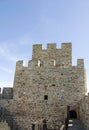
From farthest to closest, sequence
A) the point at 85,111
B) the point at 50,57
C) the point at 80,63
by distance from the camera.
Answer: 1. the point at 50,57
2. the point at 80,63
3. the point at 85,111

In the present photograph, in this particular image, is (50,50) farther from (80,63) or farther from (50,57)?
(80,63)

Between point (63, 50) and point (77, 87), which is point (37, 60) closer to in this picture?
point (63, 50)

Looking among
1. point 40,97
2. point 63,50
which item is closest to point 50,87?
point 40,97

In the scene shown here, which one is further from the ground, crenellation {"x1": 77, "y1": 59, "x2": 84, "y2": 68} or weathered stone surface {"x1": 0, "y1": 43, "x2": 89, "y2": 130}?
crenellation {"x1": 77, "y1": 59, "x2": 84, "y2": 68}

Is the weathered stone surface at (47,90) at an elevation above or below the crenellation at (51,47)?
below

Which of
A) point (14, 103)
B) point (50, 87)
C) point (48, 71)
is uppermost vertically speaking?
point (48, 71)

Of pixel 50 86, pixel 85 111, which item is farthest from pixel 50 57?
pixel 85 111

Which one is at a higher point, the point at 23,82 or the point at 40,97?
the point at 23,82

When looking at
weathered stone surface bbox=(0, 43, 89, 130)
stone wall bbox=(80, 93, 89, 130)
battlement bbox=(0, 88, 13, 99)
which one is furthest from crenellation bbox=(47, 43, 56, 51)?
stone wall bbox=(80, 93, 89, 130)

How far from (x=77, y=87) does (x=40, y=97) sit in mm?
2640

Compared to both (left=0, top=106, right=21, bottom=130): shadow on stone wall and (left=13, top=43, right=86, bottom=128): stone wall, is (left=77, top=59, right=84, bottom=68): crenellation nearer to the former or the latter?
(left=13, top=43, right=86, bottom=128): stone wall

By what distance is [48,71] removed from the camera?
15.4 meters

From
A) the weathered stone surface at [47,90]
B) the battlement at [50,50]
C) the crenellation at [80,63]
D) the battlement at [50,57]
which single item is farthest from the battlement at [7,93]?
the crenellation at [80,63]

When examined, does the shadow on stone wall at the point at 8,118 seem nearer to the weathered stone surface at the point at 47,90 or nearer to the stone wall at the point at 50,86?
the weathered stone surface at the point at 47,90
